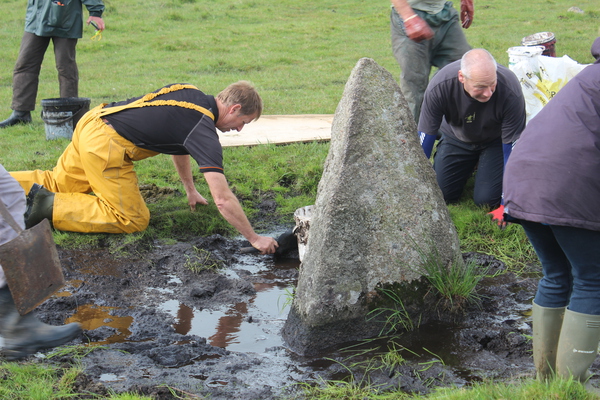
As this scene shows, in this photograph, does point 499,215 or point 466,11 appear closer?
point 499,215

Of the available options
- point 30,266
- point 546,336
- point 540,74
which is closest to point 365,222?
point 546,336

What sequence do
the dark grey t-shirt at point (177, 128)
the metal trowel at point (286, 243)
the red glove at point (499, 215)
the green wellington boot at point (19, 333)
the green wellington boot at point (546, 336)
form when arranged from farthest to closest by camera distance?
the red glove at point (499, 215) < the metal trowel at point (286, 243) < the dark grey t-shirt at point (177, 128) < the green wellington boot at point (19, 333) < the green wellington boot at point (546, 336)

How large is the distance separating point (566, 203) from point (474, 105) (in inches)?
113

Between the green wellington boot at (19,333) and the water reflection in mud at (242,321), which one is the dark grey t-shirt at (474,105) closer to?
the water reflection in mud at (242,321)

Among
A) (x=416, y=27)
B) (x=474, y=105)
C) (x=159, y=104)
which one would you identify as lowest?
(x=474, y=105)

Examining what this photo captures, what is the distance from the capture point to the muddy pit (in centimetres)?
326

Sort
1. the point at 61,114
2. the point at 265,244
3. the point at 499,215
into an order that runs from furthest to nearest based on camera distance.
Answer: the point at 61,114 → the point at 499,215 → the point at 265,244

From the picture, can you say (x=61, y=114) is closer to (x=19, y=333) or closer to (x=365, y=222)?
(x=19, y=333)

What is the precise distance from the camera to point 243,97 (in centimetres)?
481

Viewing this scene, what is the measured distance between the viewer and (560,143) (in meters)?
2.65

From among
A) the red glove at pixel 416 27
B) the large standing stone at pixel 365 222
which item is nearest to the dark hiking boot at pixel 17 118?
the red glove at pixel 416 27

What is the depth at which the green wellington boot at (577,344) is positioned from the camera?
2775 mm

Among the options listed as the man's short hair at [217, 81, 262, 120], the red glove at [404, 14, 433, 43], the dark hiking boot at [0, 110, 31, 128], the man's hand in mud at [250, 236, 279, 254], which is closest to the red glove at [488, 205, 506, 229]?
the red glove at [404, 14, 433, 43]

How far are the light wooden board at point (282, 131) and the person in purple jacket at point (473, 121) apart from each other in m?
1.83
